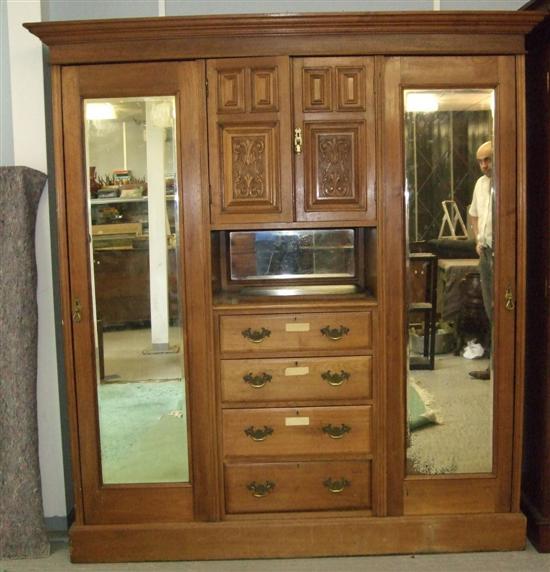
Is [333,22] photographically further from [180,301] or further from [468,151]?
[180,301]

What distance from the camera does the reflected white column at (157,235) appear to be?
2.54 meters

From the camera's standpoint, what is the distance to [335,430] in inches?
103

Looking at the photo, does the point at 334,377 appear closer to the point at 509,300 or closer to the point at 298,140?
the point at 509,300

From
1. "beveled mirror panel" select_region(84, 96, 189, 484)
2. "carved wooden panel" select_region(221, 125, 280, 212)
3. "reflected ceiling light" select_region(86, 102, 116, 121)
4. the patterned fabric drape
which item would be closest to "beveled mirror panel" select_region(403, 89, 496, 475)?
"carved wooden panel" select_region(221, 125, 280, 212)

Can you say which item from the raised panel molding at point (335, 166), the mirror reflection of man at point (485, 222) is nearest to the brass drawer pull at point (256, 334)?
the raised panel molding at point (335, 166)

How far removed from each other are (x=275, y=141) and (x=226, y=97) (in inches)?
9.7

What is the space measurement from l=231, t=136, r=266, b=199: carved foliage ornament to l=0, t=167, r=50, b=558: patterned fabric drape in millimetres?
796

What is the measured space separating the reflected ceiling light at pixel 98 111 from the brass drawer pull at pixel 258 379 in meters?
1.11

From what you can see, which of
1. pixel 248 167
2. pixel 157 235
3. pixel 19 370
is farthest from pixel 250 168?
pixel 19 370

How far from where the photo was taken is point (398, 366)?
2.60 metres

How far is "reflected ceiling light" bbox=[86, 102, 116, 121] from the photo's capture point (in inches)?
99.5

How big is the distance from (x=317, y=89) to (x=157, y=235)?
82 centimetres

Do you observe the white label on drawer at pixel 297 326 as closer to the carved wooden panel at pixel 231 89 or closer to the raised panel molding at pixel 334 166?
the raised panel molding at pixel 334 166

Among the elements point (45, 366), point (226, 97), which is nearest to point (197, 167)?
point (226, 97)
